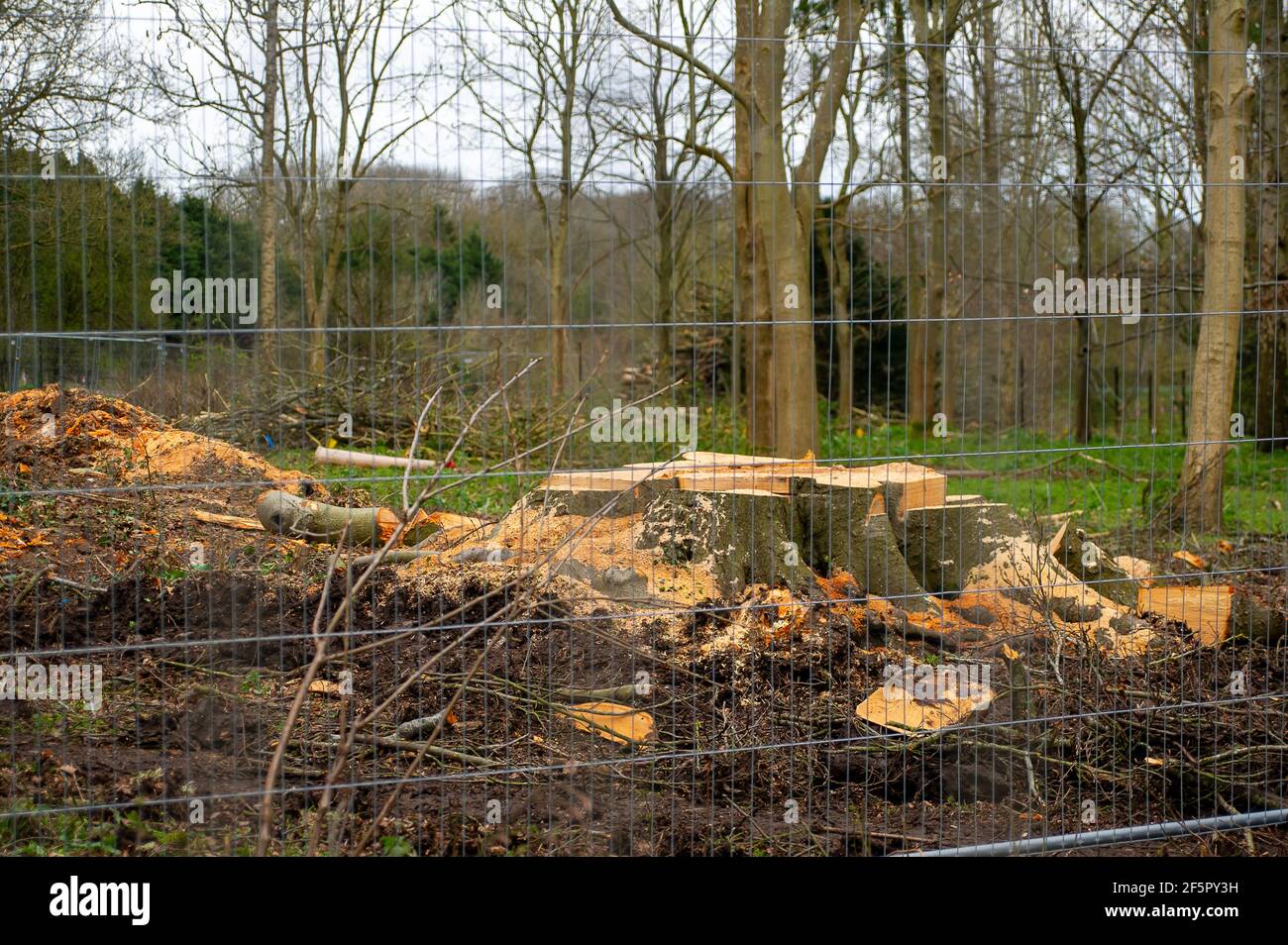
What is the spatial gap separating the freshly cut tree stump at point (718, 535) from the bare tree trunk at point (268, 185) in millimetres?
2061

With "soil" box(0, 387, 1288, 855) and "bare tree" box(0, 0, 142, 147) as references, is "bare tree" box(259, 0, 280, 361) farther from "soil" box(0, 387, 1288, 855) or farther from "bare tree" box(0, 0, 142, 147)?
"soil" box(0, 387, 1288, 855)

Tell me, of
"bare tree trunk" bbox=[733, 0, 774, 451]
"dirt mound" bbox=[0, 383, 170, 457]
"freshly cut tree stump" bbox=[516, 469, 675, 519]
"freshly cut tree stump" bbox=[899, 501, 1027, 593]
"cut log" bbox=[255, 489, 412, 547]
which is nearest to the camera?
"freshly cut tree stump" bbox=[516, 469, 675, 519]

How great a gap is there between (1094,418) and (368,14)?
1523 centimetres

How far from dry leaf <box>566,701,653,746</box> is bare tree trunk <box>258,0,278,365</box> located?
6.39ft

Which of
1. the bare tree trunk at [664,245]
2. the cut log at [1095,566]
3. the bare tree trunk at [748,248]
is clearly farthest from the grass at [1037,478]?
the bare tree trunk at [664,245]

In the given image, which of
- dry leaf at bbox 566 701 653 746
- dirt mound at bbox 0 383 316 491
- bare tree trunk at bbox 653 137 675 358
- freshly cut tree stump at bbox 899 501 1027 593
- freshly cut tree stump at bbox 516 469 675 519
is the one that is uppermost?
bare tree trunk at bbox 653 137 675 358

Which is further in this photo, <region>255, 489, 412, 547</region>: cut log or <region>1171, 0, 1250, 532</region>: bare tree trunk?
<region>1171, 0, 1250, 532</region>: bare tree trunk

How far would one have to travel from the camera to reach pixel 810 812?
4.40 metres

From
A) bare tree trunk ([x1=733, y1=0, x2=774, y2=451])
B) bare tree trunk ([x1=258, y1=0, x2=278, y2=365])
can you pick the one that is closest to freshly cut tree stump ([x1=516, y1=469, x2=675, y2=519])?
bare tree trunk ([x1=258, y1=0, x2=278, y2=365])

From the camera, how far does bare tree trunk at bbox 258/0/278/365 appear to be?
4.09 m

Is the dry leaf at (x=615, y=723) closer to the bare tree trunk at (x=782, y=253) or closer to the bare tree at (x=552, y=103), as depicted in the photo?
the bare tree at (x=552, y=103)

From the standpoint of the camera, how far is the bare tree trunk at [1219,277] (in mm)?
8008

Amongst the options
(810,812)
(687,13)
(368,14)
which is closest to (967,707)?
(810,812)

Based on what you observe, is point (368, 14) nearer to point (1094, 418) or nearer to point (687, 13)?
point (687, 13)
